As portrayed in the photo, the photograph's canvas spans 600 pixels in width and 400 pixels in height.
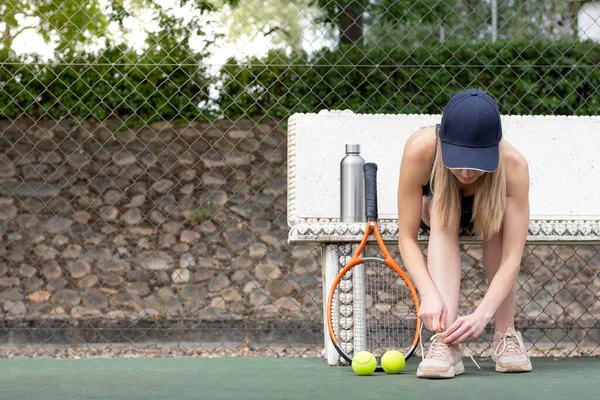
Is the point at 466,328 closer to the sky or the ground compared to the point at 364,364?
closer to the sky

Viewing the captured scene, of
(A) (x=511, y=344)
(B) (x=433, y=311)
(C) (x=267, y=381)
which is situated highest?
(B) (x=433, y=311)

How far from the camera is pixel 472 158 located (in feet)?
8.49

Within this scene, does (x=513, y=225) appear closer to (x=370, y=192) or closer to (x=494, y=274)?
(x=494, y=274)

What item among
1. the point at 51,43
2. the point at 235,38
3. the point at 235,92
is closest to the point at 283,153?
the point at 235,92

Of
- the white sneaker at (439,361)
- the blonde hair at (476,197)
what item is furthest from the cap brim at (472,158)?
the white sneaker at (439,361)

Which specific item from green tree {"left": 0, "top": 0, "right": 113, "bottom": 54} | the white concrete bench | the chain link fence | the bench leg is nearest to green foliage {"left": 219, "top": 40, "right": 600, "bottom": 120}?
the chain link fence

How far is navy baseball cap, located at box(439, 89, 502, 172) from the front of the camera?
2.59 metres

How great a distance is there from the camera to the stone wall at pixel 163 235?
635cm

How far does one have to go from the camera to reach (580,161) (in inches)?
138


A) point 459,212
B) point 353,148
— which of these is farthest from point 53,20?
point 459,212

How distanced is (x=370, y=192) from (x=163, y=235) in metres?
3.74

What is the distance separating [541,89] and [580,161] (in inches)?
131

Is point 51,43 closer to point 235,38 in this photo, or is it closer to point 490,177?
point 235,38

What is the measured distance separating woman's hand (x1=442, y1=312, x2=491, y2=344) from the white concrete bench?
1.75ft
